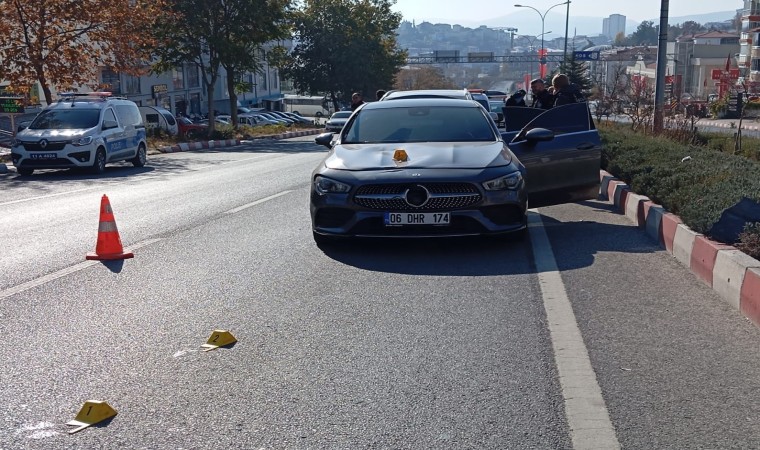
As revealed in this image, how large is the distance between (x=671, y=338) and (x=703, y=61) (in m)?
118

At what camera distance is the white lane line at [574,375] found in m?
4.29

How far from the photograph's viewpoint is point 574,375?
17.0 feet

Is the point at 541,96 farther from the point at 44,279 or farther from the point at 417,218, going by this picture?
the point at 44,279

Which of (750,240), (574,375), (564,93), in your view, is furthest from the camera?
(564,93)

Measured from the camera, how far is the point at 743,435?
14.0ft

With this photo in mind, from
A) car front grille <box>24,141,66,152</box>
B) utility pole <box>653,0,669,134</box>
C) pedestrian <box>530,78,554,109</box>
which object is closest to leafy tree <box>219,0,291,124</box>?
car front grille <box>24,141,66,152</box>

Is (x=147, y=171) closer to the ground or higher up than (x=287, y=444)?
closer to the ground

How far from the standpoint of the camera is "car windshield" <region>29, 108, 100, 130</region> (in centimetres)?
2228

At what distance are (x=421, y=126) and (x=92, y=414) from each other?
6.44m

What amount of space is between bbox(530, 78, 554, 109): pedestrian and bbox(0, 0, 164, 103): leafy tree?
1868cm

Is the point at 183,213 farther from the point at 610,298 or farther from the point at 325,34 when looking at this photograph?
the point at 325,34

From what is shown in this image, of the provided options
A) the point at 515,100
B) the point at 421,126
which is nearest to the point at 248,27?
the point at 515,100

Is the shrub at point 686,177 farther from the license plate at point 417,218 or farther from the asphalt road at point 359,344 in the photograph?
the license plate at point 417,218

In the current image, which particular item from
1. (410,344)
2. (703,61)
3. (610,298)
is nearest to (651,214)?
(610,298)
